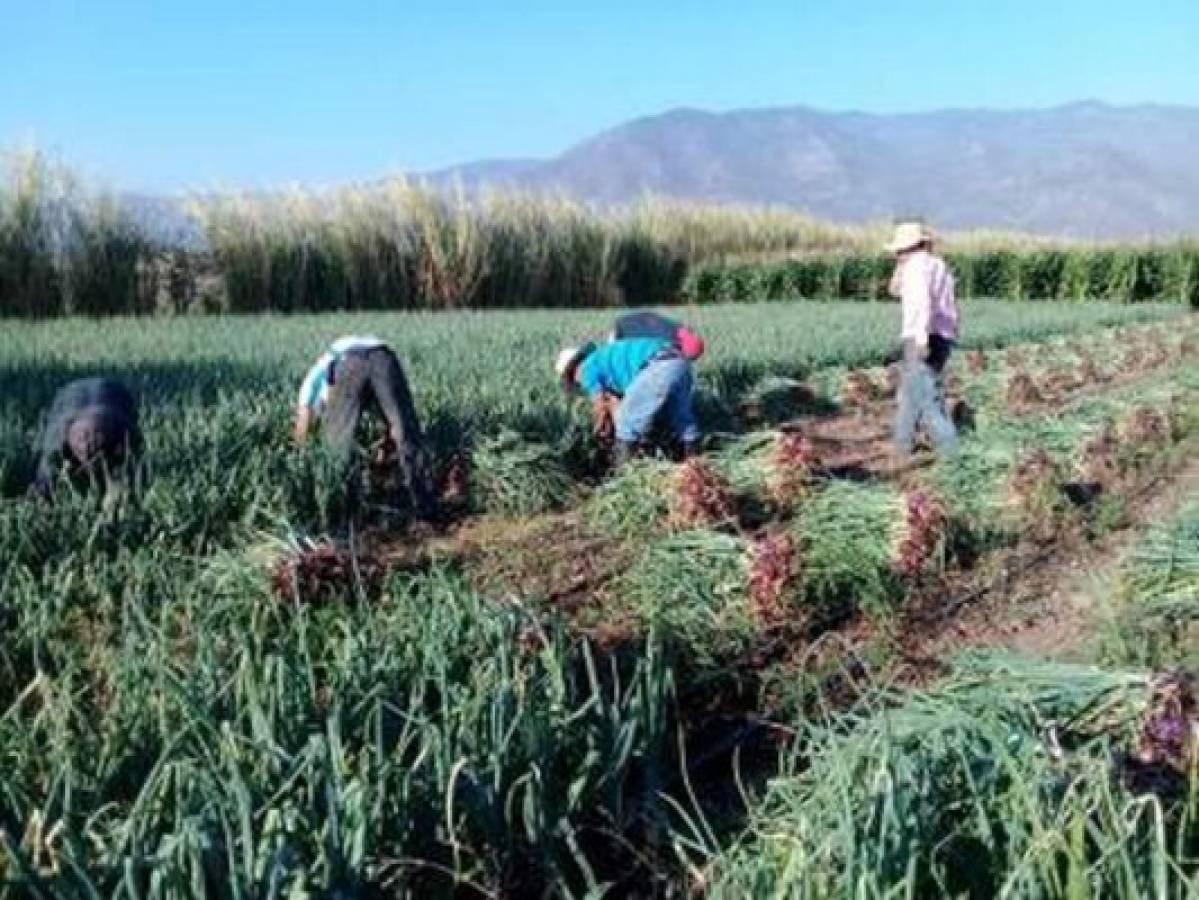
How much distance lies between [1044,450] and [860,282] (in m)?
21.4

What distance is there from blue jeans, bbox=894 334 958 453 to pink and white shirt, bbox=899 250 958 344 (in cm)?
8

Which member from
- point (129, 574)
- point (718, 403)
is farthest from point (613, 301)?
point (129, 574)

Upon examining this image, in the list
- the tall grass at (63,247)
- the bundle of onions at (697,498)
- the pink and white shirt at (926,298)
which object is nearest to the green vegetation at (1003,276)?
the tall grass at (63,247)

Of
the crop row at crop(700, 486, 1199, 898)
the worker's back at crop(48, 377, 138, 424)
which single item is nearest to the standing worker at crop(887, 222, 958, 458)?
the worker's back at crop(48, 377, 138, 424)

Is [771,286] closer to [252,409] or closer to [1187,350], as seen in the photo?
[1187,350]

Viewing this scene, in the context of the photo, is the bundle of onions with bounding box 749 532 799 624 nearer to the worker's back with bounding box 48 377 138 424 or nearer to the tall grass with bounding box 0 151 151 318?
the worker's back with bounding box 48 377 138 424

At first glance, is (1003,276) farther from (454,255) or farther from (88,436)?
(88,436)

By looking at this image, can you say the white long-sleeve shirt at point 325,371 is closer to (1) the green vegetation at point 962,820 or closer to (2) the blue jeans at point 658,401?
(2) the blue jeans at point 658,401

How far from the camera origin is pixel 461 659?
13.1 feet

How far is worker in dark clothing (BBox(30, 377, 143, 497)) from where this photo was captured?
6297mm

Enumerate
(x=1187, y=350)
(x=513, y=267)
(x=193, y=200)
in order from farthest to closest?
(x=513, y=267)
(x=193, y=200)
(x=1187, y=350)

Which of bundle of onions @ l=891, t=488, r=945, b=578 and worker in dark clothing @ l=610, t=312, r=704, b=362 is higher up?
worker in dark clothing @ l=610, t=312, r=704, b=362

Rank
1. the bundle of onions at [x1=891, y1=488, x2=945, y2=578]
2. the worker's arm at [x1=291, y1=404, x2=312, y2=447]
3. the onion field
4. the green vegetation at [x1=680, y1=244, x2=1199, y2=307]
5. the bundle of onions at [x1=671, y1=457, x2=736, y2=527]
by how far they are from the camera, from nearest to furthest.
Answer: the onion field
the bundle of onions at [x1=891, y1=488, x2=945, y2=578]
the bundle of onions at [x1=671, y1=457, x2=736, y2=527]
the worker's arm at [x1=291, y1=404, x2=312, y2=447]
the green vegetation at [x1=680, y1=244, x2=1199, y2=307]

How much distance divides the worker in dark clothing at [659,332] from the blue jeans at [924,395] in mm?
1649
